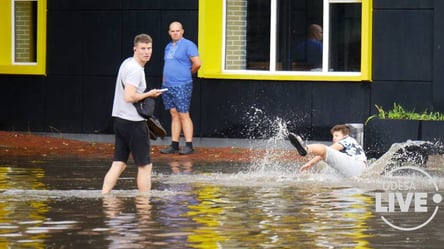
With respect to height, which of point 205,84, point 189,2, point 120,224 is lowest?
point 120,224

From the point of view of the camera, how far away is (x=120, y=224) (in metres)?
12.5

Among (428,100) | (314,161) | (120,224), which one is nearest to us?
(120,224)

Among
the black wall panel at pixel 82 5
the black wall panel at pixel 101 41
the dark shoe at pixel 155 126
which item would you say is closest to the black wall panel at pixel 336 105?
the black wall panel at pixel 101 41

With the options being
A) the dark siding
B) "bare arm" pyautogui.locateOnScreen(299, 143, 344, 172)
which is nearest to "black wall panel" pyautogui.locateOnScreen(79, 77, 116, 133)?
the dark siding

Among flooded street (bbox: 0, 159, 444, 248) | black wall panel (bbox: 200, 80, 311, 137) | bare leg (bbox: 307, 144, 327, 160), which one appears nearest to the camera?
flooded street (bbox: 0, 159, 444, 248)

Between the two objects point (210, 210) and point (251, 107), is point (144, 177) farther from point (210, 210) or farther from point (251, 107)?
point (251, 107)

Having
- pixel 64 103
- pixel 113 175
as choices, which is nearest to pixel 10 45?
pixel 64 103

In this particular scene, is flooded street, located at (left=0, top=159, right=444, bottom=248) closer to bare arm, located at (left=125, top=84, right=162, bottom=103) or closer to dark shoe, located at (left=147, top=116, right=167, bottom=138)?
dark shoe, located at (left=147, top=116, right=167, bottom=138)

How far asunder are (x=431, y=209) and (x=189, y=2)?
991cm

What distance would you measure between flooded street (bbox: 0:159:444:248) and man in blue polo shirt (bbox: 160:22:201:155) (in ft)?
9.51

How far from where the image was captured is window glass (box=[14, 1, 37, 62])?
24.3m

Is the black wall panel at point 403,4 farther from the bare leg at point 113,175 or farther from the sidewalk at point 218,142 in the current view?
the bare leg at point 113,175

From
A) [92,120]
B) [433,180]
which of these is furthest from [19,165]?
[433,180]

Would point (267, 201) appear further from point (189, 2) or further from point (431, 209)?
point (189, 2)
